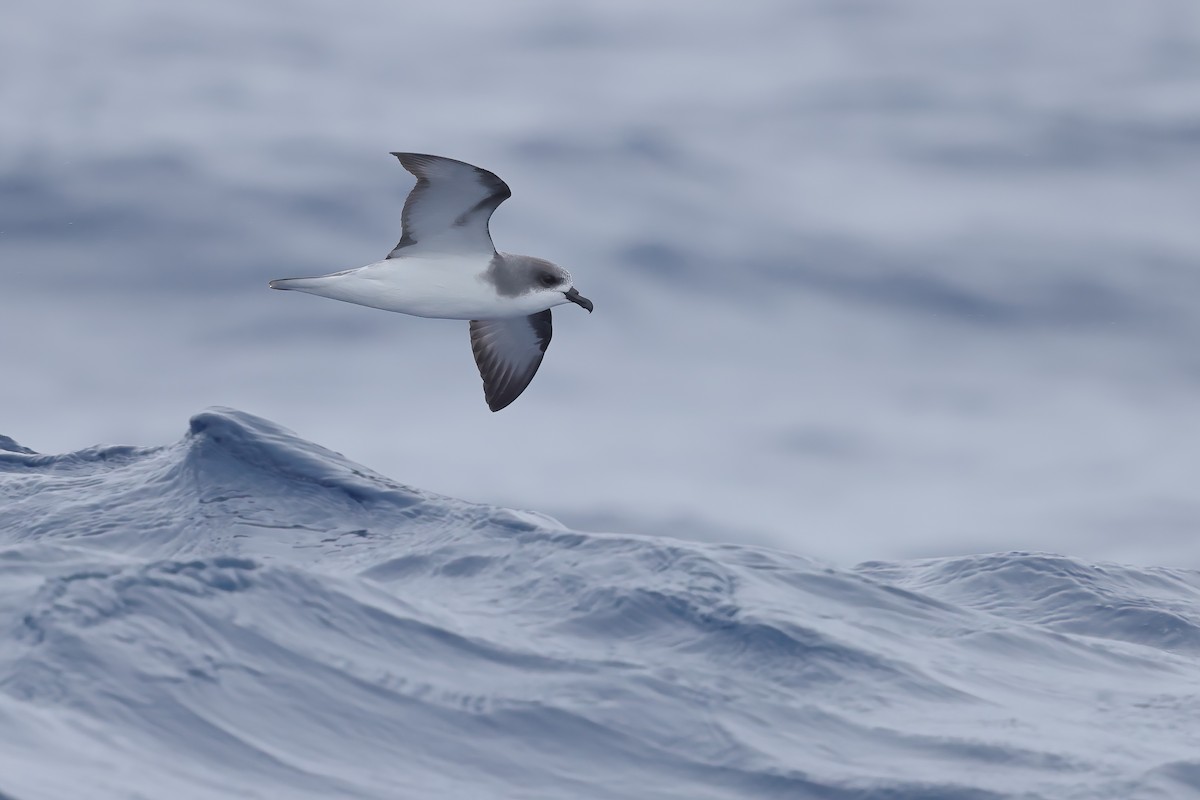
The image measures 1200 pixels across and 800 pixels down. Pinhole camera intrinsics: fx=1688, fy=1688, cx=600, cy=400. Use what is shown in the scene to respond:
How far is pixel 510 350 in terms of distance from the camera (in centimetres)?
1440

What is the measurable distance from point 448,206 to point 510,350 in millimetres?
2130

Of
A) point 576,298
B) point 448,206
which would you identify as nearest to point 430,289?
point 448,206

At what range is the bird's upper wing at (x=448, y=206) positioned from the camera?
12.0 meters

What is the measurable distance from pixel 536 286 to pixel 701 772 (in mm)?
5672

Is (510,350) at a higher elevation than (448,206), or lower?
lower

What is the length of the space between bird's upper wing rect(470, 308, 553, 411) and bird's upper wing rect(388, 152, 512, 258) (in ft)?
4.40

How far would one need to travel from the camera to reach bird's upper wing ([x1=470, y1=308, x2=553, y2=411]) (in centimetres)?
1427

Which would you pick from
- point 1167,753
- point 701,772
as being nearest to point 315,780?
point 701,772

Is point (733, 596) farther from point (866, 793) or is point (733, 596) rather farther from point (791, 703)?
point (866, 793)

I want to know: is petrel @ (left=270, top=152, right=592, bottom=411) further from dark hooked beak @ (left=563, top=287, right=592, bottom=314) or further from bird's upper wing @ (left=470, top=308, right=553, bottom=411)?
bird's upper wing @ (left=470, top=308, right=553, bottom=411)

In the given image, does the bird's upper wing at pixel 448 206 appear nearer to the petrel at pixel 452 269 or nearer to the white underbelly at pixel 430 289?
the petrel at pixel 452 269

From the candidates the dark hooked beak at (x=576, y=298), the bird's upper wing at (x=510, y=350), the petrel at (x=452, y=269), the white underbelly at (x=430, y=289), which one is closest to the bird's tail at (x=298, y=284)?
the petrel at (x=452, y=269)

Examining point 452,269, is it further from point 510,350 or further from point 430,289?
point 510,350

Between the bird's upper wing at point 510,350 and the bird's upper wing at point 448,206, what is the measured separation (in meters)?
1.34
